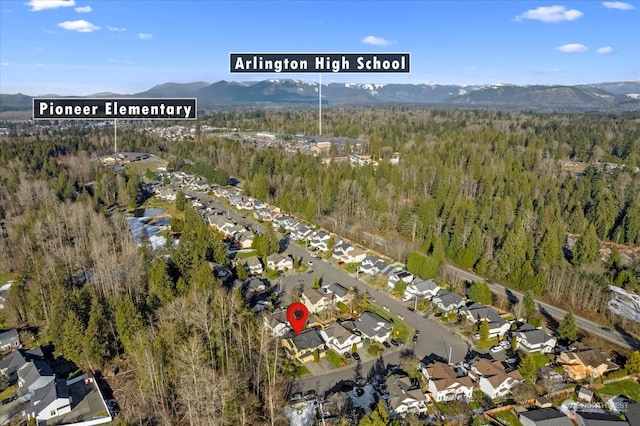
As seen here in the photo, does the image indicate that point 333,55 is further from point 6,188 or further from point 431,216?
point 6,188

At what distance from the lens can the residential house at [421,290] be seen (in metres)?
23.0

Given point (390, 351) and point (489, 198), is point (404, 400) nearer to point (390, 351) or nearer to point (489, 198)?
Result: point (390, 351)

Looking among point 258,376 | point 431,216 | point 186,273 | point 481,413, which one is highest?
point 431,216

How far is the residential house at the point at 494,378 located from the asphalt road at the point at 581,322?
6926mm

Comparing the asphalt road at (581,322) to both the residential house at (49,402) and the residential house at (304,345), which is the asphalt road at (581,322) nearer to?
the residential house at (304,345)

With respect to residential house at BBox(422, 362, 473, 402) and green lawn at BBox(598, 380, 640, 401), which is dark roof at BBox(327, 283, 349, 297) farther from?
green lawn at BBox(598, 380, 640, 401)

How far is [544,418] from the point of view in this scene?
1345 cm

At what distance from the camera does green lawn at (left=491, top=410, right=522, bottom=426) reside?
546 inches

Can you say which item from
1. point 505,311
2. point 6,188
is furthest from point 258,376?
point 6,188

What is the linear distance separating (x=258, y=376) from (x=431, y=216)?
21.2 m

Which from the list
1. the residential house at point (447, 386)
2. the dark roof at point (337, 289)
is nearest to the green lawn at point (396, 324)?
the dark roof at point (337, 289)

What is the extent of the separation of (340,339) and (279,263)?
956 centimetres

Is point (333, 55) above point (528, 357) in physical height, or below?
above

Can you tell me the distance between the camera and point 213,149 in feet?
195
